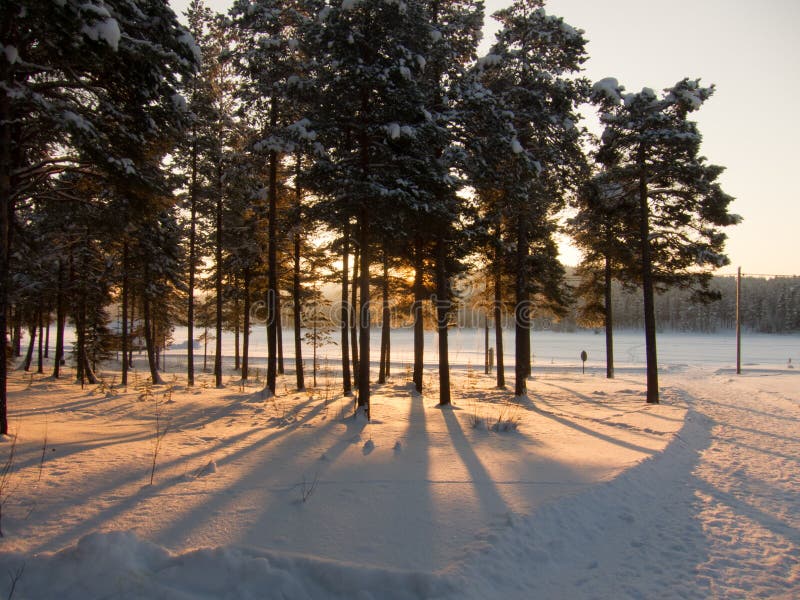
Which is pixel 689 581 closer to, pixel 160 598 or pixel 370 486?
pixel 370 486

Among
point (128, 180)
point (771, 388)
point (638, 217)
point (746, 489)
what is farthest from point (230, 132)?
point (771, 388)

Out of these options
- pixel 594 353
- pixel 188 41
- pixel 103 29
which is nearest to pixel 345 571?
pixel 103 29

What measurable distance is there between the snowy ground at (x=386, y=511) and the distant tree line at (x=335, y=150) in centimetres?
291

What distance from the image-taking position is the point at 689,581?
4199mm

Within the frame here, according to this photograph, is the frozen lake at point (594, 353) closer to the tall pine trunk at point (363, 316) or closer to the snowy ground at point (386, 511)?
the tall pine trunk at point (363, 316)

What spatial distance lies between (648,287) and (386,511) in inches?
543

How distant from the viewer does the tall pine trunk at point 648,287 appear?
49.1ft

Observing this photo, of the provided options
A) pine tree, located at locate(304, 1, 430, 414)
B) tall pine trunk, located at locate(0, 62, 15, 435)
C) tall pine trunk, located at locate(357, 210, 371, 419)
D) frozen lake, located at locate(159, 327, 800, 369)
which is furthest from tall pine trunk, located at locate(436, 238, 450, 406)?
frozen lake, located at locate(159, 327, 800, 369)

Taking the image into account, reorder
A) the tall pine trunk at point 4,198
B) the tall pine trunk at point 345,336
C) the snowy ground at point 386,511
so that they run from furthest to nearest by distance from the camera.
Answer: the tall pine trunk at point 345,336 → the tall pine trunk at point 4,198 → the snowy ground at point 386,511

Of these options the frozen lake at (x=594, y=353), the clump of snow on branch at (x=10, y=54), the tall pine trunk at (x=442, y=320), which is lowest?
the frozen lake at (x=594, y=353)

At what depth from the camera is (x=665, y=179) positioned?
15.4 meters

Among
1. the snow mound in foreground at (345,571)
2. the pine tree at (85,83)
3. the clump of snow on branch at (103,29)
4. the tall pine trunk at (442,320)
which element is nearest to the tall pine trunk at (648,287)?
the tall pine trunk at (442,320)

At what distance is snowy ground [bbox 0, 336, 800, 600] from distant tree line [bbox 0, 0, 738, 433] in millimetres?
2909

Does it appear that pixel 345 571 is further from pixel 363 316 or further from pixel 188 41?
pixel 188 41
